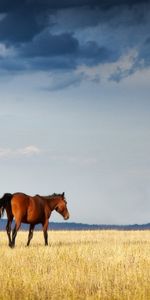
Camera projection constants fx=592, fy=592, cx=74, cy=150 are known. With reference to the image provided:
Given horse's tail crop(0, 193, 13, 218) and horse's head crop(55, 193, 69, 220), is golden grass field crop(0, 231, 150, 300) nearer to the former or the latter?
horse's tail crop(0, 193, 13, 218)

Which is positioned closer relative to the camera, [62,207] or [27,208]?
[27,208]

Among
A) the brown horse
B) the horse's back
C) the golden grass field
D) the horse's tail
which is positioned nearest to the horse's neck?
the brown horse

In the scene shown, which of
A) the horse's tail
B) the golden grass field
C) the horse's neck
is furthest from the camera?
the horse's neck

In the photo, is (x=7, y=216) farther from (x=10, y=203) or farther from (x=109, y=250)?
(x=109, y=250)

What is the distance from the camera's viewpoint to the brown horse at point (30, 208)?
2206cm

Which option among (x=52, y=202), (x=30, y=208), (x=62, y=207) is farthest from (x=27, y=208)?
(x=62, y=207)

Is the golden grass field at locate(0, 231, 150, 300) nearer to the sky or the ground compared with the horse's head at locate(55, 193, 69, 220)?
nearer to the ground

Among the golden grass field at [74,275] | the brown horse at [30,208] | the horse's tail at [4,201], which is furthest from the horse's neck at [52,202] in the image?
the golden grass field at [74,275]

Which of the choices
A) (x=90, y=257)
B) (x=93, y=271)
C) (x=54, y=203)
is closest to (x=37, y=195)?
(x=54, y=203)

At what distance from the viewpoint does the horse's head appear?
77.9 ft

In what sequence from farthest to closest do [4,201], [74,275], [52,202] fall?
[52,202], [4,201], [74,275]

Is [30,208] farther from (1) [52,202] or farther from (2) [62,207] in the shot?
(2) [62,207]

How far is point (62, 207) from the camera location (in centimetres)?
2388

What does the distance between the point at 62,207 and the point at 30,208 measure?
1.68m
